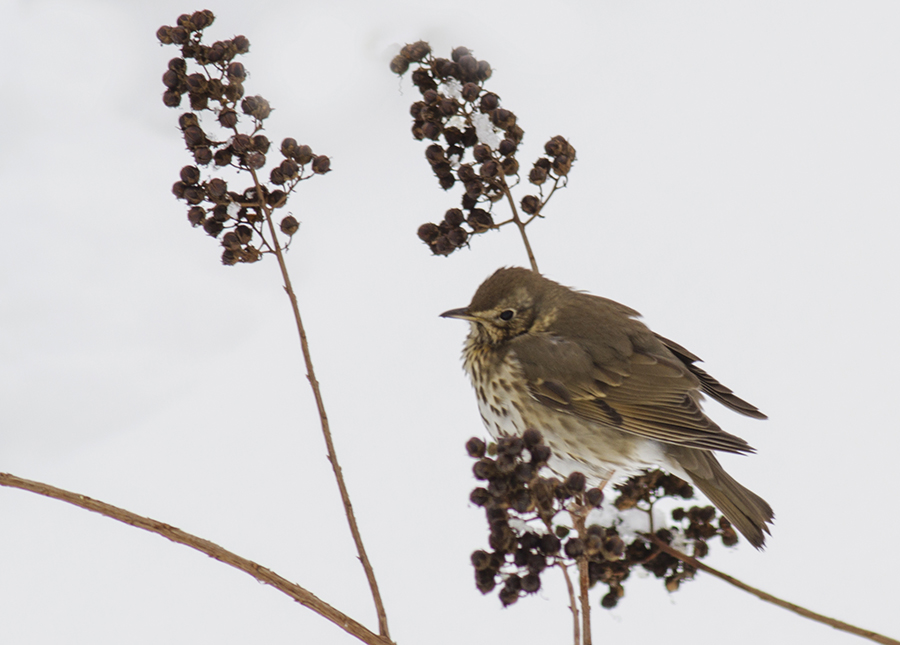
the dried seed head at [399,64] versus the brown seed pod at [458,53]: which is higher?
the dried seed head at [399,64]

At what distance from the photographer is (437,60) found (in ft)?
3.65

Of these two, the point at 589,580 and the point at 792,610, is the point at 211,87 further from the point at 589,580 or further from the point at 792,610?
the point at 792,610

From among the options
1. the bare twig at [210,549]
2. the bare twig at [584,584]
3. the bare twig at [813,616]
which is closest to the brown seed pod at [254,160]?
the bare twig at [210,549]

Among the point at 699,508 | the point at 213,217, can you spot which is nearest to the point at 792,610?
the point at 699,508

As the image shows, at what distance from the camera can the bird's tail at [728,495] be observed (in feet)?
3.92

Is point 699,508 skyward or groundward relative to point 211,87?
groundward

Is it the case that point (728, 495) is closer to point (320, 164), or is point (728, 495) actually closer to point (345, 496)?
point (345, 496)

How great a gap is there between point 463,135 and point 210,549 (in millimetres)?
627

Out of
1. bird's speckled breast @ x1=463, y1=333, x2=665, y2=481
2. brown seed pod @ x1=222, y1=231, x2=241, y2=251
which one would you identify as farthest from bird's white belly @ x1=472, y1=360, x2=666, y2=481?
brown seed pod @ x1=222, y1=231, x2=241, y2=251

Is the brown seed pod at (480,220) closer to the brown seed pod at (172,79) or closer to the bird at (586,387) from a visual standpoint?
the bird at (586,387)

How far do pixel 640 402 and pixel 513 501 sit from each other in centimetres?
57

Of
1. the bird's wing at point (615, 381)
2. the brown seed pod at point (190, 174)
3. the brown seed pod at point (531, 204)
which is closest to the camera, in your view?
the brown seed pod at point (190, 174)

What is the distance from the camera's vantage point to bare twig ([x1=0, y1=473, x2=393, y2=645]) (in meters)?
0.94

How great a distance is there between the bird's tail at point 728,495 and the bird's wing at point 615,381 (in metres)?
0.08
